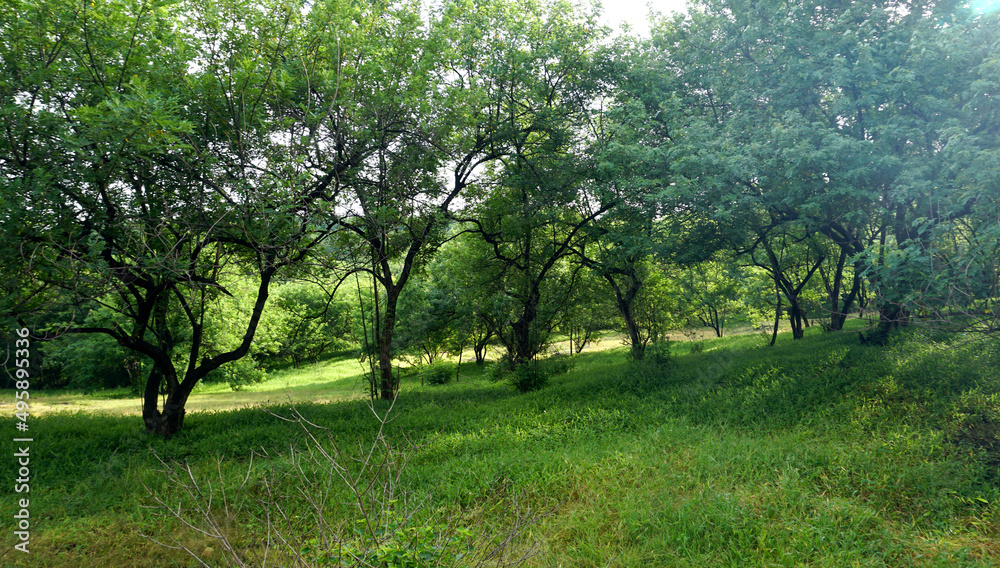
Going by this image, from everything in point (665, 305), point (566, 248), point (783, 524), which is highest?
point (566, 248)

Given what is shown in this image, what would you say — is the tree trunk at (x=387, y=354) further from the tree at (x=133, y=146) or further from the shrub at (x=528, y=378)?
the tree at (x=133, y=146)

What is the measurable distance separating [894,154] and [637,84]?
6522mm

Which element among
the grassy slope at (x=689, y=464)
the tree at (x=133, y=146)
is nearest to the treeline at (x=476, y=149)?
the tree at (x=133, y=146)

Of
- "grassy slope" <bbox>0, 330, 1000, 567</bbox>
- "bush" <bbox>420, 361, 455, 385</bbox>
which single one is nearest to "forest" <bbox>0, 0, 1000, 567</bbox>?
"grassy slope" <bbox>0, 330, 1000, 567</bbox>

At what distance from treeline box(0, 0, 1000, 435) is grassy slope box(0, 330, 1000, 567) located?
1469 mm

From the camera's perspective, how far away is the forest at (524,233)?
5.61m

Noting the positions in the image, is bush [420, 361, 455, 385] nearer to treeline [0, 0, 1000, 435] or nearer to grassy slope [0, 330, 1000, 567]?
treeline [0, 0, 1000, 435]

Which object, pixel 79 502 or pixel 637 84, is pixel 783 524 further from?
pixel 637 84

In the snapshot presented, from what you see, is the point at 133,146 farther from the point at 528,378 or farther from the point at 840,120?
the point at 840,120

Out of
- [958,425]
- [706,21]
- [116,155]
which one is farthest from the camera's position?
[706,21]

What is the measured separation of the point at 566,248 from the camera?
16.0 m

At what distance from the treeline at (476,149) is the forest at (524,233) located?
88 millimetres

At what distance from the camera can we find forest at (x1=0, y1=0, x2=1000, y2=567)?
561 cm

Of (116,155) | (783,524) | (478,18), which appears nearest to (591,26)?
(478,18)
